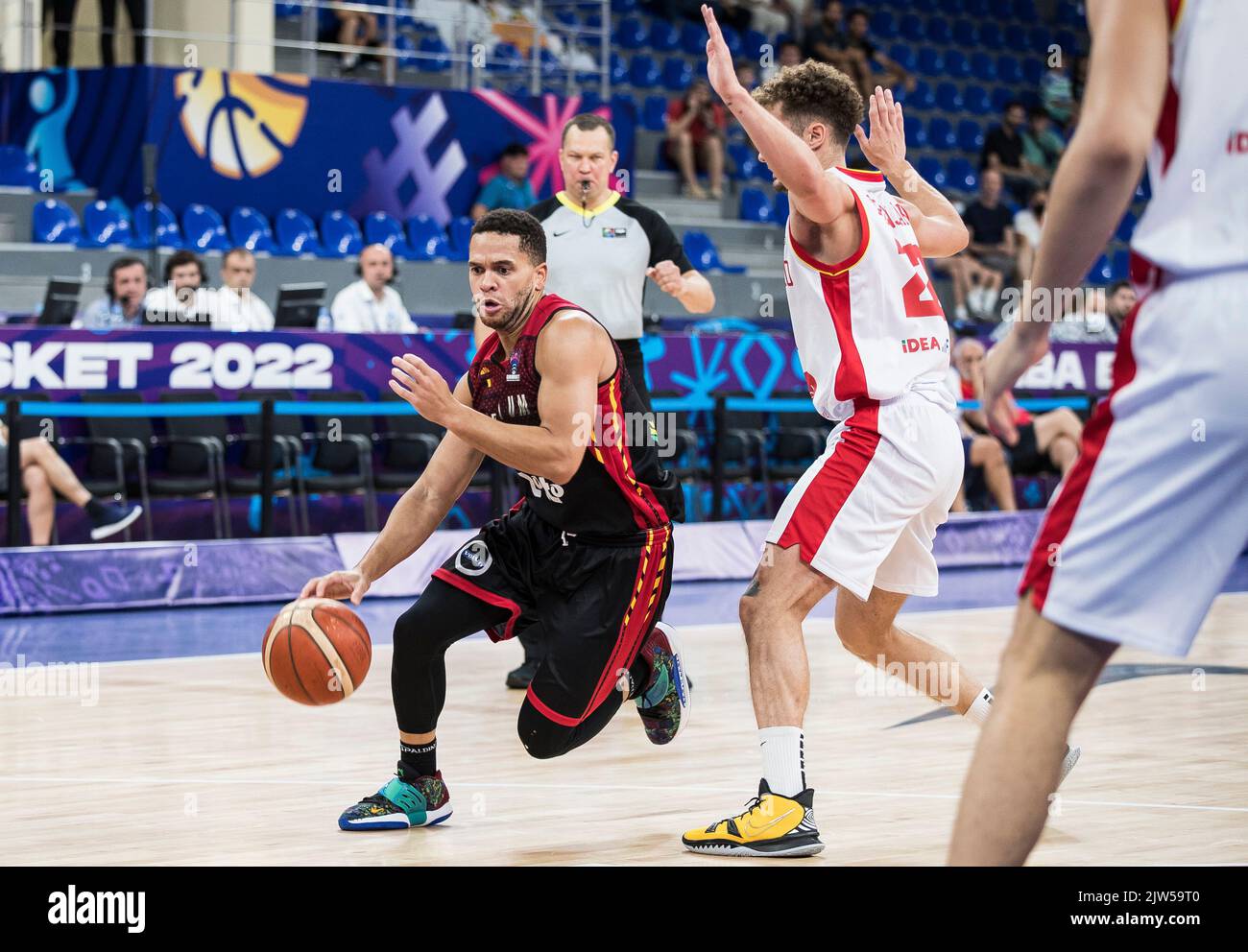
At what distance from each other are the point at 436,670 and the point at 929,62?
18.4m

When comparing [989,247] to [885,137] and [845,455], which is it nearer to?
[885,137]

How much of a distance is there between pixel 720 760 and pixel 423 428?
18.7 ft

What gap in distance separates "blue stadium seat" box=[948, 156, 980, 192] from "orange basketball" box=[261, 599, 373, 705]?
53.2 ft

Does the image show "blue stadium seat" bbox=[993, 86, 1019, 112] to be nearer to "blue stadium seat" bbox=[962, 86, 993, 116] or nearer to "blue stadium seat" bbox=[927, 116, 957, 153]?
"blue stadium seat" bbox=[962, 86, 993, 116]

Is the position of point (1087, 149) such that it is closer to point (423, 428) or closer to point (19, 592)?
point (19, 592)

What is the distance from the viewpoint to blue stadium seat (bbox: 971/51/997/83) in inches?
880

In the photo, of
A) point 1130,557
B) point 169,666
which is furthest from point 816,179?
point 169,666

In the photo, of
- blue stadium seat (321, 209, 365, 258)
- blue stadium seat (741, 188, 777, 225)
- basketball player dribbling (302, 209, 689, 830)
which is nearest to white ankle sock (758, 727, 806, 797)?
basketball player dribbling (302, 209, 689, 830)

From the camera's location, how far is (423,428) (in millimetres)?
11148

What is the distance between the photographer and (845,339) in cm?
479

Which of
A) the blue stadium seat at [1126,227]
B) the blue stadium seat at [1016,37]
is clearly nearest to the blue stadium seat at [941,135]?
the blue stadium seat at [1126,227]

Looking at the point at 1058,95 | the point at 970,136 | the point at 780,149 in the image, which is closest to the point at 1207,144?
the point at 780,149

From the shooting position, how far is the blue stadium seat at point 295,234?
46.6 ft

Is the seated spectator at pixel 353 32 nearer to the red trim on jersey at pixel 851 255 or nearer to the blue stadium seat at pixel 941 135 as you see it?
the blue stadium seat at pixel 941 135
